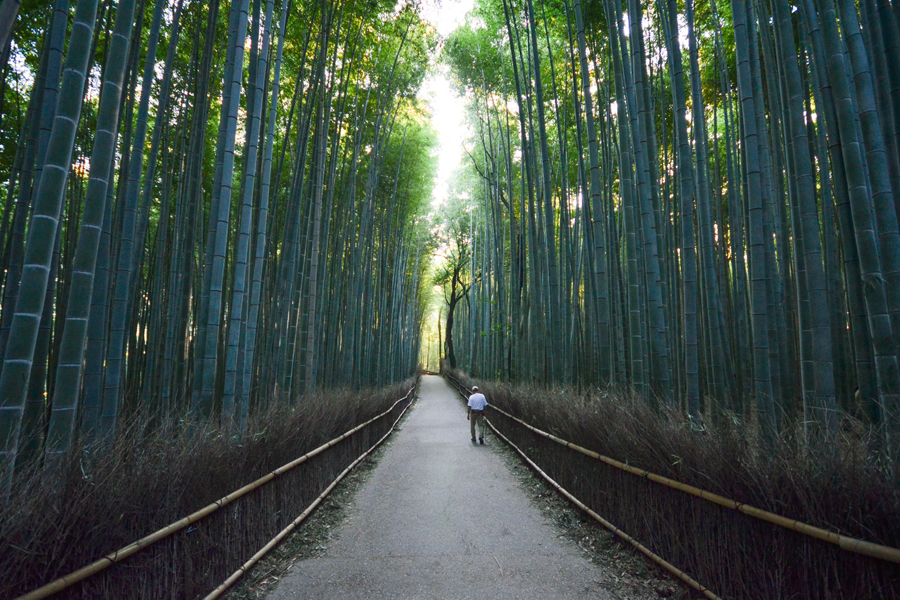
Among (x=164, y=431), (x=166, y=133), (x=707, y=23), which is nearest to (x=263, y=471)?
(x=164, y=431)

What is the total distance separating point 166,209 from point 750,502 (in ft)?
13.7

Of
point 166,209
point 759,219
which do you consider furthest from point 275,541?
point 759,219

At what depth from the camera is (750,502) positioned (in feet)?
5.71

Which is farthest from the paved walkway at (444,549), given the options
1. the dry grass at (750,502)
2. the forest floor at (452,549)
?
the dry grass at (750,502)

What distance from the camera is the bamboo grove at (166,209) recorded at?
1.75m

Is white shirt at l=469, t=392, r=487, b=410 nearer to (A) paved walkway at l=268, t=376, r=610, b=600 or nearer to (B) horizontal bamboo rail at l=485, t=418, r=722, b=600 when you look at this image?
(A) paved walkway at l=268, t=376, r=610, b=600

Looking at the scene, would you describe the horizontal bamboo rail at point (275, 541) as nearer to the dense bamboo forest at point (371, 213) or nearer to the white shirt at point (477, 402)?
the dense bamboo forest at point (371, 213)

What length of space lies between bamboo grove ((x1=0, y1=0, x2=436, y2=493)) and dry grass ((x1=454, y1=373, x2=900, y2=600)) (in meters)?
2.31

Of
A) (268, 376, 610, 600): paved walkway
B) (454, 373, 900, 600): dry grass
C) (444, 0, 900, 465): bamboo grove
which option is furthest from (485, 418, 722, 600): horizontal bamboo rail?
(444, 0, 900, 465): bamboo grove

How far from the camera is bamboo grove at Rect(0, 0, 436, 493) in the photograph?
1751mm

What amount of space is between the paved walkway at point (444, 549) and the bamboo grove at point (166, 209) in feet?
3.83

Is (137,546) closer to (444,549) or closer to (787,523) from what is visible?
(444,549)

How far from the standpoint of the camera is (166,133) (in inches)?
144

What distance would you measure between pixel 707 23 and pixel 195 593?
650cm
